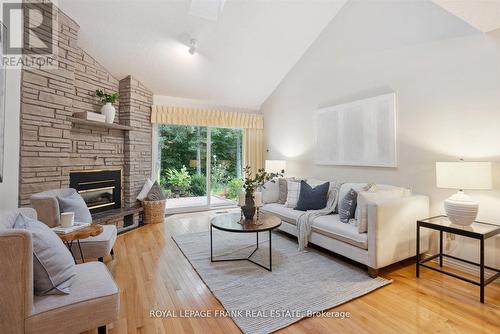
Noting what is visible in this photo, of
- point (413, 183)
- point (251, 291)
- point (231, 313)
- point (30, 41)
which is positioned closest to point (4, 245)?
point (231, 313)

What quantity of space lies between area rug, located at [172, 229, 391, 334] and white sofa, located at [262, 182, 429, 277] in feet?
0.59

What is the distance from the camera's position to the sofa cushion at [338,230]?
2.50 metres

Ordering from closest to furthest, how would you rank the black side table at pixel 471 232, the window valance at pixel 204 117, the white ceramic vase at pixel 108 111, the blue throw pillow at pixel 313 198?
the black side table at pixel 471 232
the blue throw pillow at pixel 313 198
the white ceramic vase at pixel 108 111
the window valance at pixel 204 117

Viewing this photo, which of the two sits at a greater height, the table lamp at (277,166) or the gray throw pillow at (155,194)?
the table lamp at (277,166)

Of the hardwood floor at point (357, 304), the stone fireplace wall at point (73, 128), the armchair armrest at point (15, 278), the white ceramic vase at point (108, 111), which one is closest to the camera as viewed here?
the armchair armrest at point (15, 278)

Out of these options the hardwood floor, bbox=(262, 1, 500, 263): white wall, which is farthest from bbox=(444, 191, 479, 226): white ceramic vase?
the hardwood floor

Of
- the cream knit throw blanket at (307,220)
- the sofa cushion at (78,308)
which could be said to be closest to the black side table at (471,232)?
the cream knit throw blanket at (307,220)

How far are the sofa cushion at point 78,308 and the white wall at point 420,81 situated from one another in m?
3.21

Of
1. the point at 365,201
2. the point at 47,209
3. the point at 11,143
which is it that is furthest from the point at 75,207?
the point at 365,201

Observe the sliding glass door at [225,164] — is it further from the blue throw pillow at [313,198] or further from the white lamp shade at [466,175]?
the white lamp shade at [466,175]

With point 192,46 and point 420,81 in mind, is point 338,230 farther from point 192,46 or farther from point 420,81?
point 192,46

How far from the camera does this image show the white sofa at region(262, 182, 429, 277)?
237 centimetres

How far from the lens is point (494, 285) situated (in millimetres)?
2285

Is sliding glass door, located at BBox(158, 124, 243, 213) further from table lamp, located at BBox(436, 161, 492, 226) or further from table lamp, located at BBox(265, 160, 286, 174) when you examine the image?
table lamp, located at BBox(436, 161, 492, 226)
